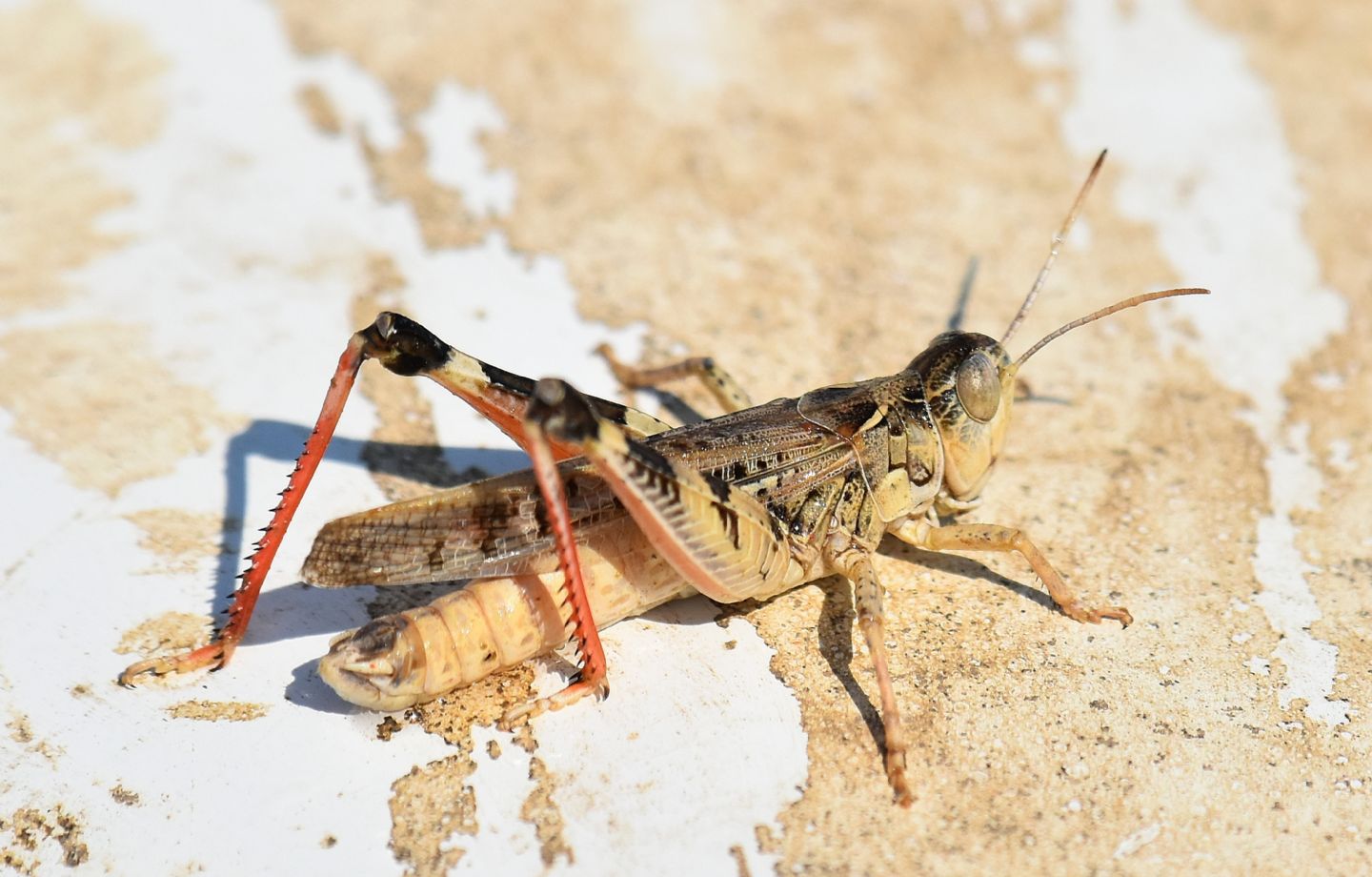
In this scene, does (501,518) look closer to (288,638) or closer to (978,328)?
(288,638)

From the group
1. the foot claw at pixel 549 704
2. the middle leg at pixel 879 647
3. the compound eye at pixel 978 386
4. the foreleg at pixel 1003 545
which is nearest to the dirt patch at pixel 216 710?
the foot claw at pixel 549 704

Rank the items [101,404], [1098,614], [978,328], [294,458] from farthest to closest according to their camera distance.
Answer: [978,328] < [101,404] < [294,458] < [1098,614]

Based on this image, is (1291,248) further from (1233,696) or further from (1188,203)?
(1233,696)

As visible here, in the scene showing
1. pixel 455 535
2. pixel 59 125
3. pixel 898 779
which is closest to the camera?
pixel 898 779

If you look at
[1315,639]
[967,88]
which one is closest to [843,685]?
[1315,639]

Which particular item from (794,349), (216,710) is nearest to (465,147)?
(794,349)

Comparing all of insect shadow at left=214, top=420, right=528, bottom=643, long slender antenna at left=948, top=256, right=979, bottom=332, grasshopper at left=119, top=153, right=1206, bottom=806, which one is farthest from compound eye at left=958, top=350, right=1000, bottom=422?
insect shadow at left=214, top=420, right=528, bottom=643

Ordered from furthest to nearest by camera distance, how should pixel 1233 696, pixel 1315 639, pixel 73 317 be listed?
pixel 73 317, pixel 1315 639, pixel 1233 696

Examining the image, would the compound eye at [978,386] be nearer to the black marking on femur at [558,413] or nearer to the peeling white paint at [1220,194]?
the peeling white paint at [1220,194]
